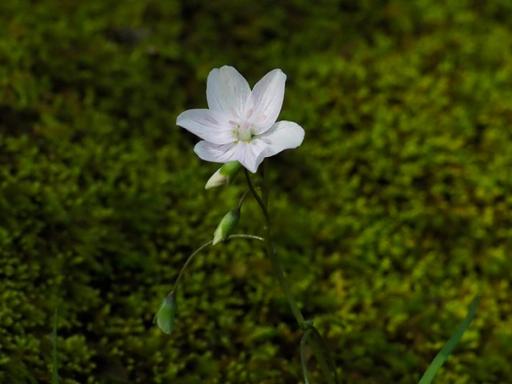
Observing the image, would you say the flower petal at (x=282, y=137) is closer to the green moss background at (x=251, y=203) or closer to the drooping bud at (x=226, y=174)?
the drooping bud at (x=226, y=174)

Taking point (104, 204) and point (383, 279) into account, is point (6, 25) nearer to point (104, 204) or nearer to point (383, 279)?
point (104, 204)

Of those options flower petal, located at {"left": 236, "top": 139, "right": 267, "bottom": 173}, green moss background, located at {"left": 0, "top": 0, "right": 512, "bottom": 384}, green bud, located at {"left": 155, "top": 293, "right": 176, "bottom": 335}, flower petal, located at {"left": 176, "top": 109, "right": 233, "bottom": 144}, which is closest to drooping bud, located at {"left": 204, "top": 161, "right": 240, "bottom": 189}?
flower petal, located at {"left": 236, "top": 139, "right": 267, "bottom": 173}

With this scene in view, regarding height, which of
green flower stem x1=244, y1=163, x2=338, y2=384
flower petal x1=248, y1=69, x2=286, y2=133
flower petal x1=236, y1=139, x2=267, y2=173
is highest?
flower petal x1=248, y1=69, x2=286, y2=133

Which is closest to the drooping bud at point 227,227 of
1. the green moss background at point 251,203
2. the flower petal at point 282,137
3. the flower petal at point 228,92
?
the flower petal at point 282,137

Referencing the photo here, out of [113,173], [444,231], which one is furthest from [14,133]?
[444,231]

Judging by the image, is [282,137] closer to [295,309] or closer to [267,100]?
→ [267,100]

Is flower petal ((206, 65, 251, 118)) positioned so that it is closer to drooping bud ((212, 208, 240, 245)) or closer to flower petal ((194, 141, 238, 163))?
flower petal ((194, 141, 238, 163))
